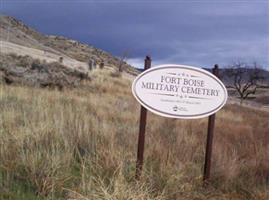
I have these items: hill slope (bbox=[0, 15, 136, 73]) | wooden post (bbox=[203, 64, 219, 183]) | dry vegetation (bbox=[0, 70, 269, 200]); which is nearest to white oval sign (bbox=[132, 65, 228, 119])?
wooden post (bbox=[203, 64, 219, 183])

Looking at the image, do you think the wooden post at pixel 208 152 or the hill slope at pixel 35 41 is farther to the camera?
the hill slope at pixel 35 41

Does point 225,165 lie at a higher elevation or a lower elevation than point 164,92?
lower

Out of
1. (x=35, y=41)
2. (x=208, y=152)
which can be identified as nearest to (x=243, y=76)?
(x=35, y=41)

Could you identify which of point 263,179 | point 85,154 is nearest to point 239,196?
point 263,179

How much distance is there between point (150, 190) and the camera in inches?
186

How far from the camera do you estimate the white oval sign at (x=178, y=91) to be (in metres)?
5.56

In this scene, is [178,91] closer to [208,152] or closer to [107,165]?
[208,152]

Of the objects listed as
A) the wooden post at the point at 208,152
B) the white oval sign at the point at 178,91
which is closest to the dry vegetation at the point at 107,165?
the wooden post at the point at 208,152

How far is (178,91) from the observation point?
5.70m

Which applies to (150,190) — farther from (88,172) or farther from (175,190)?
(88,172)

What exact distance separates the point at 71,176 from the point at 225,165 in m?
2.43

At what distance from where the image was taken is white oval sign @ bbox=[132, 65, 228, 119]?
18.2 feet

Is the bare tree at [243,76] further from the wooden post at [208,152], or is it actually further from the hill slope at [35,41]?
the wooden post at [208,152]

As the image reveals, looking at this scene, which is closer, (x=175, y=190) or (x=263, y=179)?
(x=175, y=190)
